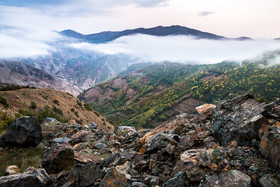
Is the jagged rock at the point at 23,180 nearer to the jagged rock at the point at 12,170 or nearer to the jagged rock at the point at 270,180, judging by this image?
the jagged rock at the point at 12,170

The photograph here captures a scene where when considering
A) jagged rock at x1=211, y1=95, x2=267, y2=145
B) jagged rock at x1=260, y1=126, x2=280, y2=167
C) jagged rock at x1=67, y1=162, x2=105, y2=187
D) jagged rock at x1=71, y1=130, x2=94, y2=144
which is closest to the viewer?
jagged rock at x1=260, y1=126, x2=280, y2=167

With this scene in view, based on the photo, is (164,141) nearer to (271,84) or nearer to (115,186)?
(115,186)

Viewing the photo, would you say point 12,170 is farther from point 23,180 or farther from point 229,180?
point 229,180

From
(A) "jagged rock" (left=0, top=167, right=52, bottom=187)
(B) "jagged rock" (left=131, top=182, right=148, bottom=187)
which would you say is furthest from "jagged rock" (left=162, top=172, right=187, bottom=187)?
(A) "jagged rock" (left=0, top=167, right=52, bottom=187)

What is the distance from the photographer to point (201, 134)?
1030cm

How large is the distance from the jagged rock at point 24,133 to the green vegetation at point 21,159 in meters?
0.84

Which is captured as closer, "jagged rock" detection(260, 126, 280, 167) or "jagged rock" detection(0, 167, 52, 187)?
"jagged rock" detection(260, 126, 280, 167)

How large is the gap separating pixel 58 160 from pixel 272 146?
952 cm

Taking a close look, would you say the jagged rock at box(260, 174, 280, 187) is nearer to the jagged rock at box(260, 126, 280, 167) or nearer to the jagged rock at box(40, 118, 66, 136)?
the jagged rock at box(260, 126, 280, 167)

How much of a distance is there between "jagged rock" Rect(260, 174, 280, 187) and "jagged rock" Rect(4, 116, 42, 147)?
13977 mm

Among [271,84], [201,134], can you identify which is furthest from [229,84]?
[201,134]

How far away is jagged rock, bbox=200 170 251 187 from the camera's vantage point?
5352 millimetres

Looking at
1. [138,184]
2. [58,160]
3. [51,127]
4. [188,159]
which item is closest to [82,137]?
[51,127]

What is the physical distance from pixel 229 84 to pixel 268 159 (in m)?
196
